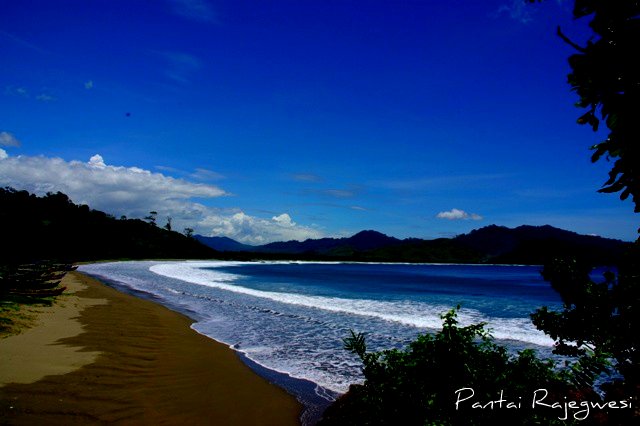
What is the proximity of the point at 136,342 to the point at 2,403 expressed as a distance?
538 cm

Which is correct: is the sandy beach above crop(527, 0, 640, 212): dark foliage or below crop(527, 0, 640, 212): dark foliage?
below

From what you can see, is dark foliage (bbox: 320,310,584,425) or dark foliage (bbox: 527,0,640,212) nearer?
dark foliage (bbox: 527,0,640,212)

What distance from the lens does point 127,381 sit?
7871 mm

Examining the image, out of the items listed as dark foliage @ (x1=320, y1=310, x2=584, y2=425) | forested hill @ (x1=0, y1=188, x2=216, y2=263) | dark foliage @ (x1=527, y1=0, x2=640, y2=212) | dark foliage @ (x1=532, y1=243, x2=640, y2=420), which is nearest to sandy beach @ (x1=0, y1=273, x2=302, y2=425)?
dark foliage @ (x1=320, y1=310, x2=584, y2=425)

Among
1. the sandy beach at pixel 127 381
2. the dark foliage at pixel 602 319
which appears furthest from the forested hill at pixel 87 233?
the dark foliage at pixel 602 319

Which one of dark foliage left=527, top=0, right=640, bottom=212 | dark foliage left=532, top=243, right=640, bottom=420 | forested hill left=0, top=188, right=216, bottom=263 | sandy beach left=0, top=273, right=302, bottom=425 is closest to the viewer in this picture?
dark foliage left=527, top=0, right=640, bottom=212

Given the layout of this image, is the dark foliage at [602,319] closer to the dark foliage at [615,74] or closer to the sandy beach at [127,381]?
the dark foliage at [615,74]

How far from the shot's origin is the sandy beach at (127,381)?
20.5 feet

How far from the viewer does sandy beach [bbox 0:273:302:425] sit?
6.26 meters

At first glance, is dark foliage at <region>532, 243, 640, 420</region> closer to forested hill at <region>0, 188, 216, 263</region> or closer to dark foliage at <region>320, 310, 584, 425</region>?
dark foliage at <region>320, 310, 584, 425</region>

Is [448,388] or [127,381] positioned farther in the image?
[127,381]

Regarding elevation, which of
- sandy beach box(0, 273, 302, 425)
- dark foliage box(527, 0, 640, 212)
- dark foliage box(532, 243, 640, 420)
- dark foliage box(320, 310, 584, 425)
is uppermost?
dark foliage box(527, 0, 640, 212)

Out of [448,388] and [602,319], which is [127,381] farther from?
[602,319]

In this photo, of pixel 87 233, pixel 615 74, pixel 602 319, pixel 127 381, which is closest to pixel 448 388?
pixel 602 319
